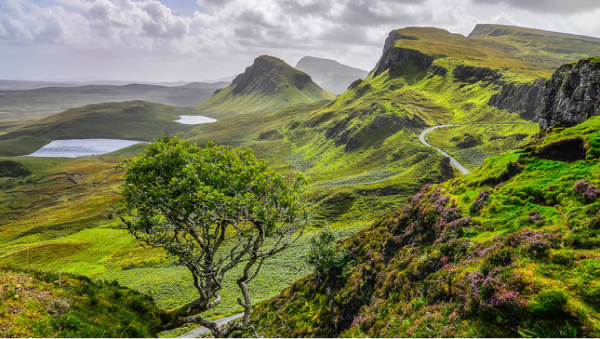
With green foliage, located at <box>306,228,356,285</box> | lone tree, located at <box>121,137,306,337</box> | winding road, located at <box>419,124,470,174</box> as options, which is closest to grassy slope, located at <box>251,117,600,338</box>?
green foliage, located at <box>306,228,356,285</box>

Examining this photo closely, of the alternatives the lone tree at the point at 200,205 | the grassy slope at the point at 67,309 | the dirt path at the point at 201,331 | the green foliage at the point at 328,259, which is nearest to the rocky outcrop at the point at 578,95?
the green foliage at the point at 328,259

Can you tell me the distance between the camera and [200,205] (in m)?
15.9

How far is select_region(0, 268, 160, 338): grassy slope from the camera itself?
1027cm

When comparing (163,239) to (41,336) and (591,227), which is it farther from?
(591,227)

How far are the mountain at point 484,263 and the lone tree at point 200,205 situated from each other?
797 cm

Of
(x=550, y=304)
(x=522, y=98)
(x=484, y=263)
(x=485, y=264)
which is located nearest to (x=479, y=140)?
(x=522, y=98)

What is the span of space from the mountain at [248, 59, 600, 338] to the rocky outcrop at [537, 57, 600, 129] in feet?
54.6

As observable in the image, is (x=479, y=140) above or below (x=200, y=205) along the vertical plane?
above

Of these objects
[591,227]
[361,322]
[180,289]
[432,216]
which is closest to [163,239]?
[361,322]

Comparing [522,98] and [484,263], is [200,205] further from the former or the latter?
[522,98]

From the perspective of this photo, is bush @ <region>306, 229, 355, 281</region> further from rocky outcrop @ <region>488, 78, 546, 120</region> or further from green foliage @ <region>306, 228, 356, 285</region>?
rocky outcrop @ <region>488, 78, 546, 120</region>

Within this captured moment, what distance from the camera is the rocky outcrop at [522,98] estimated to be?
123312 mm

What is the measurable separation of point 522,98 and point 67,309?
16949 cm

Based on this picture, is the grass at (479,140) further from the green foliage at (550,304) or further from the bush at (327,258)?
the green foliage at (550,304)
